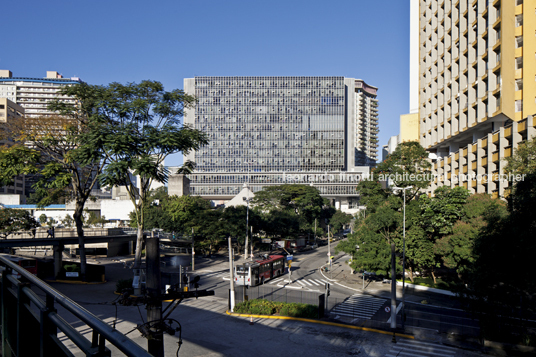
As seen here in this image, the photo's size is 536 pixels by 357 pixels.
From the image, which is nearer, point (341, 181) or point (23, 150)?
point (23, 150)

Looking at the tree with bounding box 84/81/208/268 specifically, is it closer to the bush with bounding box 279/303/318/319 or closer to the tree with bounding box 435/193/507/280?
the bush with bounding box 279/303/318/319

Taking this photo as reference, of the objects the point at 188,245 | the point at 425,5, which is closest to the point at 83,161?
the point at 188,245

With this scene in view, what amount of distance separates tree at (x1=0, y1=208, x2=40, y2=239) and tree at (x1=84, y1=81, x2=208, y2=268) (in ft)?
84.8

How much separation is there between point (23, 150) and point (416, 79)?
66.6 metres

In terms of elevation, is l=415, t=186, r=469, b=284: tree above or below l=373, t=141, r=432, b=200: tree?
below

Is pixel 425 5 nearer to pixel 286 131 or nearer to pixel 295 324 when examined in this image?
pixel 295 324

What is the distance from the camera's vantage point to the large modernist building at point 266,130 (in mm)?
141375

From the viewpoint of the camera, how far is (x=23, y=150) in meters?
35.9

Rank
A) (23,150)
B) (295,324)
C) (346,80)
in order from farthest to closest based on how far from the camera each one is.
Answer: (346,80) < (23,150) < (295,324)

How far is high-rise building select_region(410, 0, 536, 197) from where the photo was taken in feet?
123

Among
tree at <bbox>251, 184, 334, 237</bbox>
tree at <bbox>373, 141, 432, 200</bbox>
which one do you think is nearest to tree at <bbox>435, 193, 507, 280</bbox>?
tree at <bbox>373, 141, 432, 200</bbox>

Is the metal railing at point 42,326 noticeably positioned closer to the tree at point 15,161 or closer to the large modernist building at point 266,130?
the tree at point 15,161

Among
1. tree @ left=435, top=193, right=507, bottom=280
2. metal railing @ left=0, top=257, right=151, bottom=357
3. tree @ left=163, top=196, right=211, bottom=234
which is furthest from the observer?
tree @ left=163, top=196, right=211, bottom=234

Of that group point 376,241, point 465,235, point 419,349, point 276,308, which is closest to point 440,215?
point 465,235
